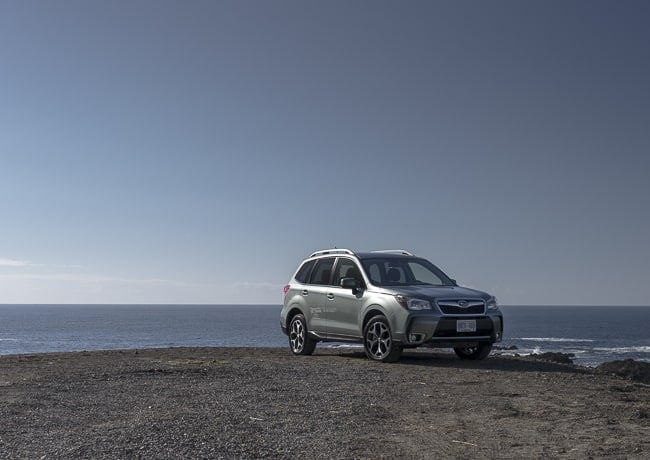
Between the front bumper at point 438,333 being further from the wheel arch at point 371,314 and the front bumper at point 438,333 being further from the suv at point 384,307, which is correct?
the wheel arch at point 371,314

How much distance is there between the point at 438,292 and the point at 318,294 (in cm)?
266

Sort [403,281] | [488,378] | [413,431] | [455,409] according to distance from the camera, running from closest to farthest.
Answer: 1. [413,431]
2. [455,409]
3. [488,378]
4. [403,281]

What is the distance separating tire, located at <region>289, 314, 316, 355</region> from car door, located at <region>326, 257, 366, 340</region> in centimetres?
79

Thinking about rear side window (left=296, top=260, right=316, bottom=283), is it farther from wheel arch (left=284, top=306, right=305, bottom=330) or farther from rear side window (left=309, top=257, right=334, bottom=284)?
wheel arch (left=284, top=306, right=305, bottom=330)

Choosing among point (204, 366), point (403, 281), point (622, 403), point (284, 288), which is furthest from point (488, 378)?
point (284, 288)

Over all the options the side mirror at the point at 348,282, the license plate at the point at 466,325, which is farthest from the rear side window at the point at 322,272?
the license plate at the point at 466,325

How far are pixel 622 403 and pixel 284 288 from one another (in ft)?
28.2

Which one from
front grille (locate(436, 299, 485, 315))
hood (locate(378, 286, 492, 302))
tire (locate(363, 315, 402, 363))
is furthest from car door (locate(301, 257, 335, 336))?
front grille (locate(436, 299, 485, 315))

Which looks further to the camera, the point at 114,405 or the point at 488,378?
the point at 488,378

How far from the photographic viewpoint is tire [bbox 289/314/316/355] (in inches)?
589

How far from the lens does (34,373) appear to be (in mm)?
11672

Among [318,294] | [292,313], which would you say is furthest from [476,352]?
[292,313]

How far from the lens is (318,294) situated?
1467 centimetres

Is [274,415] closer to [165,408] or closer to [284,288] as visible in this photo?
[165,408]
